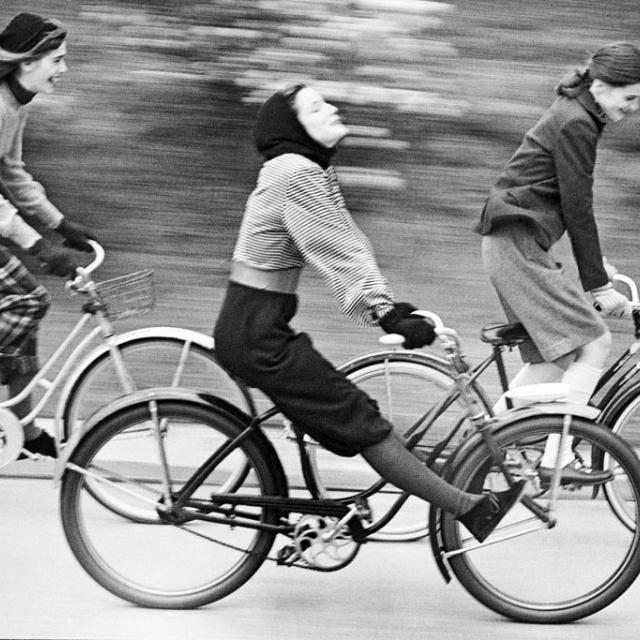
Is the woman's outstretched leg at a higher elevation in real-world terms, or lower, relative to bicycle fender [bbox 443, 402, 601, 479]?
lower

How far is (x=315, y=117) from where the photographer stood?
12.2 ft

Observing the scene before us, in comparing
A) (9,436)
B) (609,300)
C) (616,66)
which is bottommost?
(9,436)

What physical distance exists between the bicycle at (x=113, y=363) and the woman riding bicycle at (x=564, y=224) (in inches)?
48.0

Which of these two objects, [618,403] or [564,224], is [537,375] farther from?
[564,224]

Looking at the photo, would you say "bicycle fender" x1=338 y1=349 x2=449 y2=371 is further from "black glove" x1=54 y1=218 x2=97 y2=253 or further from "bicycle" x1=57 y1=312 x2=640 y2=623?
"black glove" x1=54 y1=218 x2=97 y2=253

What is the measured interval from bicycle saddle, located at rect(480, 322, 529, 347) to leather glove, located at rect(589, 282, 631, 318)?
0.95 ft

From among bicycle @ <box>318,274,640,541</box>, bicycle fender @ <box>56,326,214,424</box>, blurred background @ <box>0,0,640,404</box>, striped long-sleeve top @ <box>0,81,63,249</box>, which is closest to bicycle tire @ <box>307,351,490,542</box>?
bicycle @ <box>318,274,640,541</box>

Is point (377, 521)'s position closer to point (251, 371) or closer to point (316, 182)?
point (251, 371)

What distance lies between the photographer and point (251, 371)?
3.81 meters

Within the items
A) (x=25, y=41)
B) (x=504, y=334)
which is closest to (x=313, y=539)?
(x=504, y=334)

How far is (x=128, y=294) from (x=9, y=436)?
737 millimetres

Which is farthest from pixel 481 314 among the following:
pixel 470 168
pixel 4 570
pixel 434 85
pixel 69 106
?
pixel 4 570

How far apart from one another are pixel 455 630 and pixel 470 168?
12.7 feet

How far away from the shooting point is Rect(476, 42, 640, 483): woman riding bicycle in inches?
168
